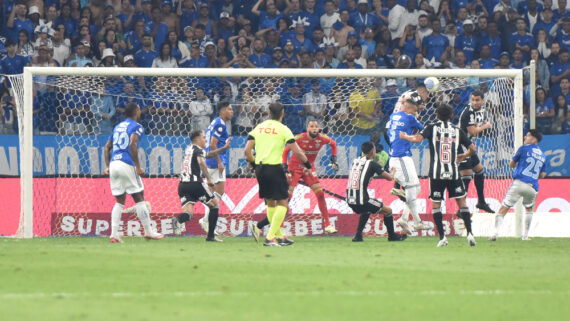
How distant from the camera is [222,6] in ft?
77.9

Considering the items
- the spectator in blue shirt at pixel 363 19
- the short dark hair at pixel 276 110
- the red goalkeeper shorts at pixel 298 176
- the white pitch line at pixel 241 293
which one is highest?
the spectator in blue shirt at pixel 363 19

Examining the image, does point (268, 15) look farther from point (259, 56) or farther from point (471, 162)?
point (471, 162)

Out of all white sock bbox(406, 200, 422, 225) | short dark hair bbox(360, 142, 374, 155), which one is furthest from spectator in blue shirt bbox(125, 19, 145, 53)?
white sock bbox(406, 200, 422, 225)

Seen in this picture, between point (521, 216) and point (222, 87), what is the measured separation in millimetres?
6505

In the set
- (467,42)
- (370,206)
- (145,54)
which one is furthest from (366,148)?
(467,42)

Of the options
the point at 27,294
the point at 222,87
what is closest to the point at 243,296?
the point at 27,294

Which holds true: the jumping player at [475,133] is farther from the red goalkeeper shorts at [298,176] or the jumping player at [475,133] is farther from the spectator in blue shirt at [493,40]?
the spectator in blue shirt at [493,40]

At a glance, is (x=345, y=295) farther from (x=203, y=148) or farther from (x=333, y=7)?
(x=333, y=7)

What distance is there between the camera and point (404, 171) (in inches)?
634

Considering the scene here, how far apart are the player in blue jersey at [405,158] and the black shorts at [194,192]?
3217 mm

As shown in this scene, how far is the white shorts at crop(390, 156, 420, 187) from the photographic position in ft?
52.6

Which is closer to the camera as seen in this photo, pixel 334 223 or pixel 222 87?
pixel 334 223

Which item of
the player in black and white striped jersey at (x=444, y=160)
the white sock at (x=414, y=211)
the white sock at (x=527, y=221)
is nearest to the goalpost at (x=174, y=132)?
the white sock at (x=527, y=221)

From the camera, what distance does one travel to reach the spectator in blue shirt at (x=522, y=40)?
917 inches
